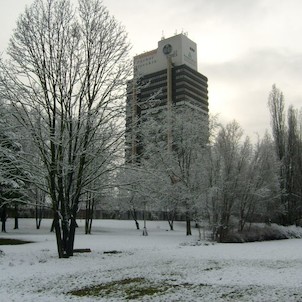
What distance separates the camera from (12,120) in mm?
17469

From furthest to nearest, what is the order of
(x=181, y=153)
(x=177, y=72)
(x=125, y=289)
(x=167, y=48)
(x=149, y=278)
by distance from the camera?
(x=167, y=48)
(x=177, y=72)
(x=181, y=153)
(x=149, y=278)
(x=125, y=289)

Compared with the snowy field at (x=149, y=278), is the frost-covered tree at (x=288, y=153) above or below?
above

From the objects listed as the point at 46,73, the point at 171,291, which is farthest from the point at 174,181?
the point at 171,291

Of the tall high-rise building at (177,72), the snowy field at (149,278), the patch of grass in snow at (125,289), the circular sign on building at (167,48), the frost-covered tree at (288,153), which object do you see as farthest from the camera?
the circular sign on building at (167,48)

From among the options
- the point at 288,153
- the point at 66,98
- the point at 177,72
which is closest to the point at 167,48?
the point at 177,72

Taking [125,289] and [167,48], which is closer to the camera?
[125,289]

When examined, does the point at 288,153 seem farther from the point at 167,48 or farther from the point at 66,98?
the point at 167,48

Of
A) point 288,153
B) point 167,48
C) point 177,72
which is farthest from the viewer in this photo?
point 167,48

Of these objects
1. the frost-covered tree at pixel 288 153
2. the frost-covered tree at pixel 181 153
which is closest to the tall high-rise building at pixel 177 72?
the frost-covered tree at pixel 288 153

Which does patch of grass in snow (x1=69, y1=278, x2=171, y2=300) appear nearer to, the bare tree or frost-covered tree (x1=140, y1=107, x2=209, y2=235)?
the bare tree

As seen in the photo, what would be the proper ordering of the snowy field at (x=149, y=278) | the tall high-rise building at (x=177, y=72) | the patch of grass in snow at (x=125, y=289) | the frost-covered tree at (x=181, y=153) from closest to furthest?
the snowy field at (x=149, y=278), the patch of grass in snow at (x=125, y=289), the frost-covered tree at (x=181, y=153), the tall high-rise building at (x=177, y=72)

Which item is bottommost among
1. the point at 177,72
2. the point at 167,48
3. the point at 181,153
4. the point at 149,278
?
the point at 149,278

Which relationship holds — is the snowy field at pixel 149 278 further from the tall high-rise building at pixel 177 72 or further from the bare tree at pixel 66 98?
the tall high-rise building at pixel 177 72

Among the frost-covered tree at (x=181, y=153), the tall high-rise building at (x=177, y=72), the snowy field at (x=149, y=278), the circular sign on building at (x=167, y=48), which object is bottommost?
the snowy field at (x=149, y=278)
